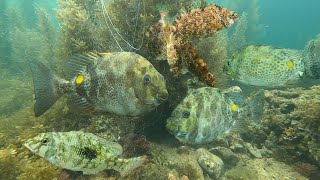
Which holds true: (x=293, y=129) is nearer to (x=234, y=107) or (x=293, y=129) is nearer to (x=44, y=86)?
(x=234, y=107)

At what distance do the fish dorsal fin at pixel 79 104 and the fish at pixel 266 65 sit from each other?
2.36 metres

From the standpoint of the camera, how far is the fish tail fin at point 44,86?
3.54 metres

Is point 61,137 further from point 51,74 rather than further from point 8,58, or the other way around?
Answer: point 8,58

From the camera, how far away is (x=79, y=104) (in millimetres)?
3617

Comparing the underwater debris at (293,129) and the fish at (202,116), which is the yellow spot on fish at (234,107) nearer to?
the fish at (202,116)

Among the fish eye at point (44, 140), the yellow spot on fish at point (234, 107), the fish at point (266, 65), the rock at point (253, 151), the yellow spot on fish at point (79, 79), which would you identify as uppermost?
the fish at point (266, 65)

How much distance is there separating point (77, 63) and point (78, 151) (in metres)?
1.37

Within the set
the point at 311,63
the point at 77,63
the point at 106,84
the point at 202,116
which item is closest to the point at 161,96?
the point at 106,84

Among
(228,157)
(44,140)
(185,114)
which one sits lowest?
(228,157)

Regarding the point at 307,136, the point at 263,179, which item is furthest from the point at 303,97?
the point at 263,179

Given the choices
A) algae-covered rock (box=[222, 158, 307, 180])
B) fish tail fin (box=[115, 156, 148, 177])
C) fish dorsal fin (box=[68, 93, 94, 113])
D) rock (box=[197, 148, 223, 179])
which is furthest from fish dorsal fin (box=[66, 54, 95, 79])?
algae-covered rock (box=[222, 158, 307, 180])

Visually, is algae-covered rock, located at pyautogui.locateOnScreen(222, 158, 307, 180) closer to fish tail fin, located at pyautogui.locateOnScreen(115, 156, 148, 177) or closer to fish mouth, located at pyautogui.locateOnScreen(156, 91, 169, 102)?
fish tail fin, located at pyautogui.locateOnScreen(115, 156, 148, 177)

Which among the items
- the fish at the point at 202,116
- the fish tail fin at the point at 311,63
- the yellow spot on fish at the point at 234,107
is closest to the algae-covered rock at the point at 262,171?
the fish at the point at 202,116

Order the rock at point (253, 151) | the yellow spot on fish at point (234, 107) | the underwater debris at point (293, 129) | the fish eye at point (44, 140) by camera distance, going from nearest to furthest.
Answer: the fish eye at point (44, 140) → the yellow spot on fish at point (234, 107) → the underwater debris at point (293, 129) → the rock at point (253, 151)
